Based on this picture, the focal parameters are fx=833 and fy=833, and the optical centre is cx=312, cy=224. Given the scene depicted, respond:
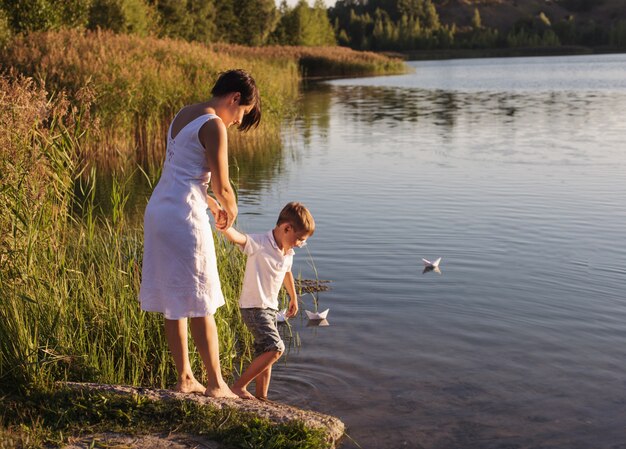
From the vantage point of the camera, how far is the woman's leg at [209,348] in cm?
468

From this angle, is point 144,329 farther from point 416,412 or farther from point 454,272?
point 454,272

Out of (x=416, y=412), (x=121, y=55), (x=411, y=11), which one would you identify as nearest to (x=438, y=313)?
(x=416, y=412)

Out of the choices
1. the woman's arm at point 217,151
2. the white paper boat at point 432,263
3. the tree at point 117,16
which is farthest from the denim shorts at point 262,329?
the tree at point 117,16

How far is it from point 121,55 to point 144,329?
12780 millimetres

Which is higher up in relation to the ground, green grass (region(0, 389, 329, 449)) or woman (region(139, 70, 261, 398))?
woman (region(139, 70, 261, 398))

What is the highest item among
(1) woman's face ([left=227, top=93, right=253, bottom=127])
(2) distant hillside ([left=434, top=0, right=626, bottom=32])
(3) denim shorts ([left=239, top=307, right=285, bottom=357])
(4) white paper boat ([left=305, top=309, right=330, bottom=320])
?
(2) distant hillside ([left=434, top=0, right=626, bottom=32])

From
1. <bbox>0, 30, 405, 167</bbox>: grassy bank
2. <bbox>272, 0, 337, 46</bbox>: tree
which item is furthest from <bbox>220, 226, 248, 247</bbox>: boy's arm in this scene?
<bbox>272, 0, 337, 46</bbox>: tree

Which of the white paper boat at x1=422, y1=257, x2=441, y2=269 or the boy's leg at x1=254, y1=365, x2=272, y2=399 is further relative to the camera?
the white paper boat at x1=422, y1=257, x2=441, y2=269

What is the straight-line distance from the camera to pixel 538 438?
197 inches

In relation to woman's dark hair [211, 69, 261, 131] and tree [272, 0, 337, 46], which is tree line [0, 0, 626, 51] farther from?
woman's dark hair [211, 69, 261, 131]

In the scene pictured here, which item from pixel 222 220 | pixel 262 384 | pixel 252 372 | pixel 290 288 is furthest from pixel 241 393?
pixel 222 220

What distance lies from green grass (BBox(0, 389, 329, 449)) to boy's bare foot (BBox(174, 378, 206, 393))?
269mm

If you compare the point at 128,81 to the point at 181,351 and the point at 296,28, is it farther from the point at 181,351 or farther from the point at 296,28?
the point at 296,28

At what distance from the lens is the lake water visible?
5414mm
